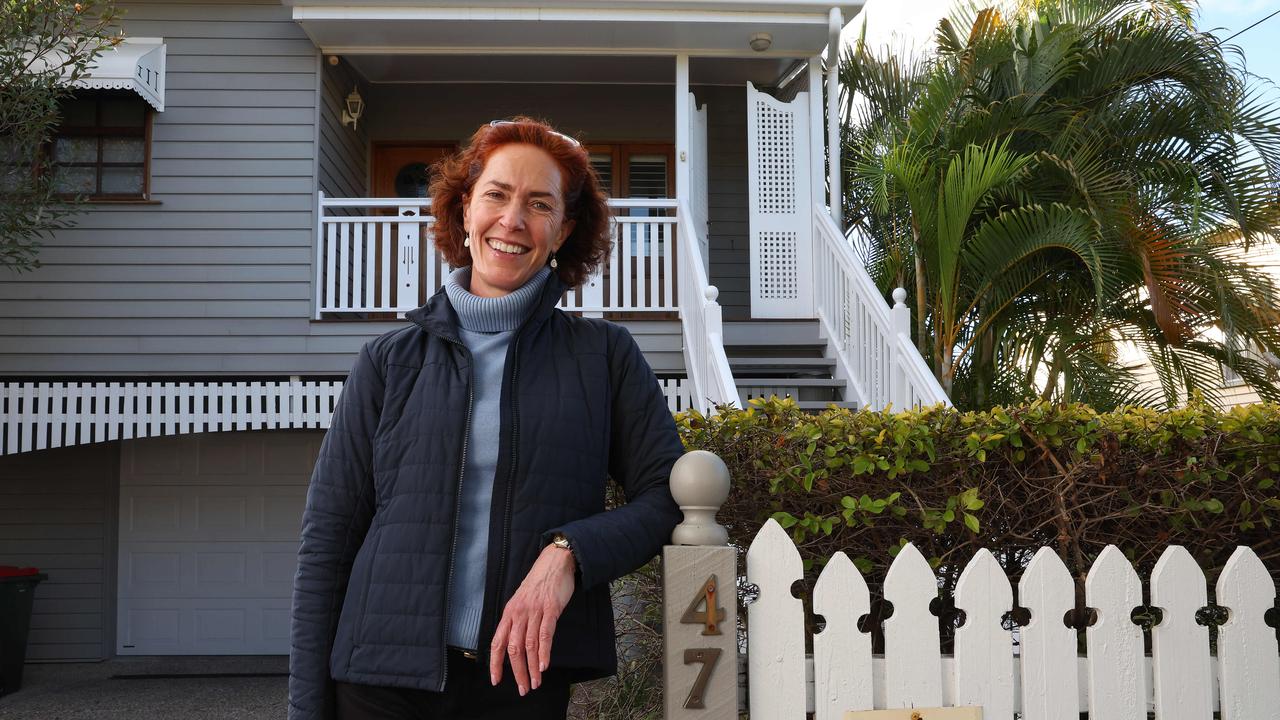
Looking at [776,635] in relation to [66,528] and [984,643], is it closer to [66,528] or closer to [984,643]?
[984,643]

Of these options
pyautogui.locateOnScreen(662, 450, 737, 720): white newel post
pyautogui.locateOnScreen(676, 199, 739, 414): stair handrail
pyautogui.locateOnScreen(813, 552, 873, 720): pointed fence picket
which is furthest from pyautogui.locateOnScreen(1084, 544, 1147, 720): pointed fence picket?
pyautogui.locateOnScreen(676, 199, 739, 414): stair handrail

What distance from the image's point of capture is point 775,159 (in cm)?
866

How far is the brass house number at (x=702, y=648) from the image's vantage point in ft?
7.36

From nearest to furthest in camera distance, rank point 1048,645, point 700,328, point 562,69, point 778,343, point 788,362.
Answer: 1. point 1048,645
2. point 700,328
3. point 788,362
4. point 778,343
5. point 562,69

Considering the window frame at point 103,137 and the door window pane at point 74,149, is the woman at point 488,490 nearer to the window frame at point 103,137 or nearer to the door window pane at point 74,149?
the window frame at point 103,137

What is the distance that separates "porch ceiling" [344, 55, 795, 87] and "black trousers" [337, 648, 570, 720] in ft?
24.0

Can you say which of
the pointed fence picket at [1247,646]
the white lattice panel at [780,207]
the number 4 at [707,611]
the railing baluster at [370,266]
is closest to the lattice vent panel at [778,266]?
the white lattice panel at [780,207]

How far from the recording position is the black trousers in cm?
185

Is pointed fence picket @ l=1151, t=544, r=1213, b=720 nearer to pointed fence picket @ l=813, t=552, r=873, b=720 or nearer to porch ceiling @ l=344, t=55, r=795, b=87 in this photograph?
pointed fence picket @ l=813, t=552, r=873, b=720

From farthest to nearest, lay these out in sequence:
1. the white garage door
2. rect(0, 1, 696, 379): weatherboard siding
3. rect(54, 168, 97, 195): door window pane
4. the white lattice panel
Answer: the white garage door → the white lattice panel → rect(54, 168, 97, 195): door window pane → rect(0, 1, 696, 379): weatherboard siding

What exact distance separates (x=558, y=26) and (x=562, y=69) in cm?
104

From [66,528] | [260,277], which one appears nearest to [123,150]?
[260,277]

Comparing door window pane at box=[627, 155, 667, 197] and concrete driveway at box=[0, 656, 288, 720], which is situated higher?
door window pane at box=[627, 155, 667, 197]

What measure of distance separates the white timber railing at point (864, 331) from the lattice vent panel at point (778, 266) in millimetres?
209
